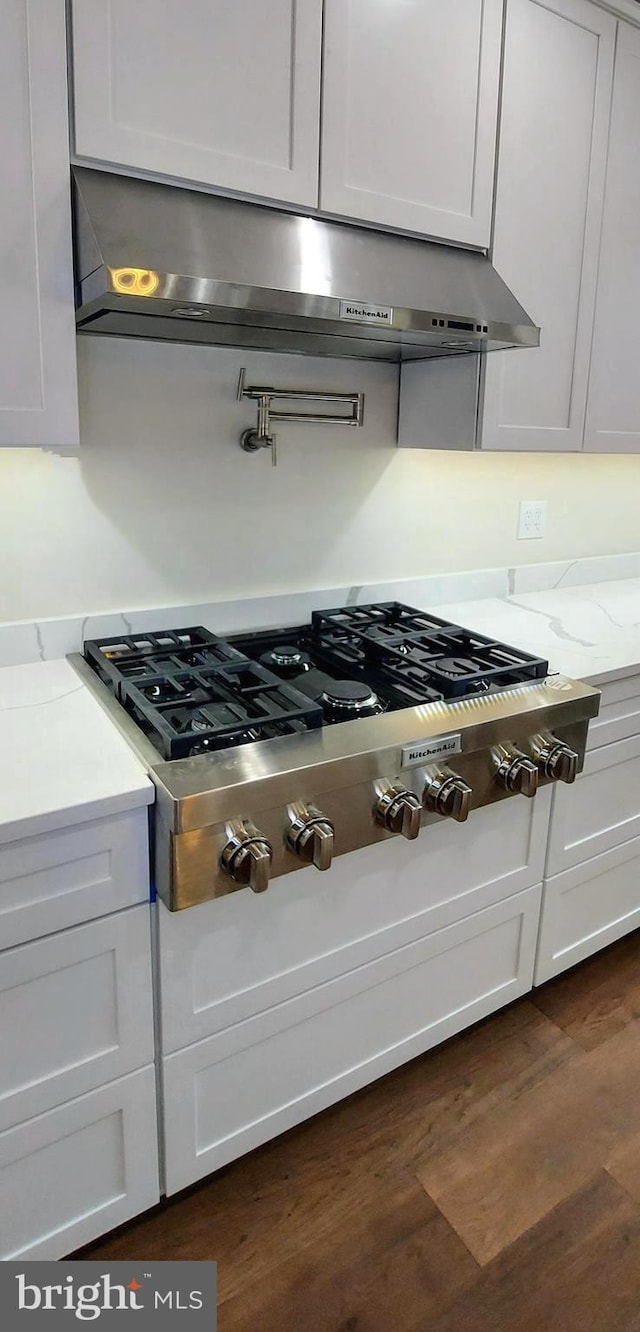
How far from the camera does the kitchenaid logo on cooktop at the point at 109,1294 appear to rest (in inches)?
48.8

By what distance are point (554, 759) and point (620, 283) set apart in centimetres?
126

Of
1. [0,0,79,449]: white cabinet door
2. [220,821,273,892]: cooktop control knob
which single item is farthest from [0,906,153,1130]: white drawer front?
[0,0,79,449]: white cabinet door

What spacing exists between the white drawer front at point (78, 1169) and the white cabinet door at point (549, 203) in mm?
1527

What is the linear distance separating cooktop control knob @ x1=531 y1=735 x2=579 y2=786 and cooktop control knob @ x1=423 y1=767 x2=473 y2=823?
0.70 feet

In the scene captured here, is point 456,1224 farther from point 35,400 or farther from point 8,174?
point 8,174

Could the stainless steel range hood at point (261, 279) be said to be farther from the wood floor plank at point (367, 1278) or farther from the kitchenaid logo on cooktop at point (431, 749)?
the wood floor plank at point (367, 1278)

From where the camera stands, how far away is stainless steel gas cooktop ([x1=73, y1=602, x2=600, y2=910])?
1.18 meters

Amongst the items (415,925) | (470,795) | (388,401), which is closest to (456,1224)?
(415,925)

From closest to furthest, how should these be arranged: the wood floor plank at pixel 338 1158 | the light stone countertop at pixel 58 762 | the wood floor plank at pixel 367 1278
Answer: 1. the light stone countertop at pixel 58 762
2. the wood floor plank at pixel 367 1278
3. the wood floor plank at pixel 338 1158

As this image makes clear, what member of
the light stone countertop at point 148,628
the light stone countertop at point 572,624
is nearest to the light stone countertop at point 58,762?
the light stone countertop at point 148,628

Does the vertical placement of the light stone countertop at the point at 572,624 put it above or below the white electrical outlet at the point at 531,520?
below

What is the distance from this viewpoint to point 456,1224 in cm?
147

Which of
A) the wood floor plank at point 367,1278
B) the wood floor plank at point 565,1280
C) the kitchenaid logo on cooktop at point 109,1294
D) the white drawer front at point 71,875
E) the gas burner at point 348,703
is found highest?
the gas burner at point 348,703

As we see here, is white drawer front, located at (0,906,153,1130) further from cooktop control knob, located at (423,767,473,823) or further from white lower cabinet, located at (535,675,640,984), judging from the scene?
white lower cabinet, located at (535,675,640,984)
